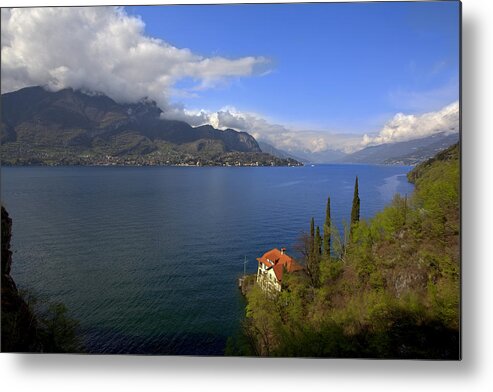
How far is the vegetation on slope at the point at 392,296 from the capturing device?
4781 mm

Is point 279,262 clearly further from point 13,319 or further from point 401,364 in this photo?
point 13,319

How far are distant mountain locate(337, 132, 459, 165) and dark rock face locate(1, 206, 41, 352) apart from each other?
24.0ft

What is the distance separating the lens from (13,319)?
5.23 m

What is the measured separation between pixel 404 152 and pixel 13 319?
8.36 m

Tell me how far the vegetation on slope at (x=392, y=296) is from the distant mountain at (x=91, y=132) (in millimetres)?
3882

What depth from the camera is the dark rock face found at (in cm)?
509

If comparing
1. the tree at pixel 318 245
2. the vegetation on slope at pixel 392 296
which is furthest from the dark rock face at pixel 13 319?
the tree at pixel 318 245

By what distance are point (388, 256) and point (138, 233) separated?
10514mm

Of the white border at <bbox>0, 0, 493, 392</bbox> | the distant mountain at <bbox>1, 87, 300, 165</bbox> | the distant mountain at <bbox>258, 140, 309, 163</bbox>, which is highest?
the distant mountain at <bbox>1, 87, 300, 165</bbox>

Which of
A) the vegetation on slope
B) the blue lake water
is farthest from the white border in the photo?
the blue lake water

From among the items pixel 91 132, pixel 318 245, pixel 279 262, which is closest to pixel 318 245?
pixel 318 245

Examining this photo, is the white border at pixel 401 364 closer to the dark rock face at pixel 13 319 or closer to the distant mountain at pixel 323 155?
the dark rock face at pixel 13 319

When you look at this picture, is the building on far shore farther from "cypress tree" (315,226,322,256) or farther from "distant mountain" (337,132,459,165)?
"distant mountain" (337,132,459,165)

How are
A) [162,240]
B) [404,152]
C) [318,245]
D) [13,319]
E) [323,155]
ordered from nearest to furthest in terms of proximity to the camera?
[13,319] → [404,152] → [323,155] → [318,245] → [162,240]
